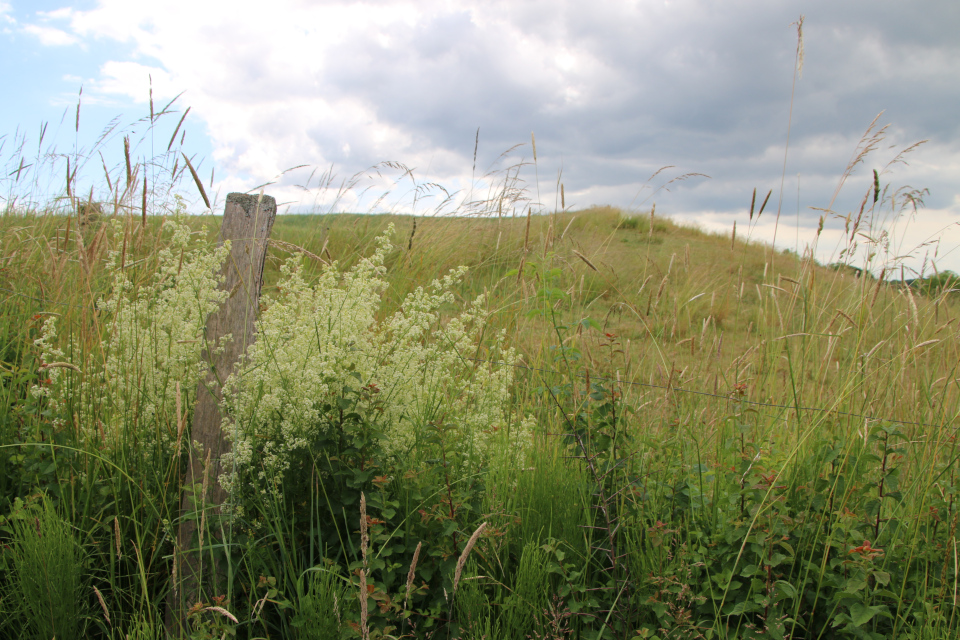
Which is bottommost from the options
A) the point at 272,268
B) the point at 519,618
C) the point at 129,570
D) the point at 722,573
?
the point at 129,570

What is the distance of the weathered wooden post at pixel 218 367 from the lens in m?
1.73

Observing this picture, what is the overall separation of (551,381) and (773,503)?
1.37 meters

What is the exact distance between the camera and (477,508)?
1832 millimetres

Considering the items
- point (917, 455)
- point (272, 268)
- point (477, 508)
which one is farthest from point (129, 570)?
point (272, 268)

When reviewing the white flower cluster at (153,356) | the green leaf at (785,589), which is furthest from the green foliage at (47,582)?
the green leaf at (785,589)

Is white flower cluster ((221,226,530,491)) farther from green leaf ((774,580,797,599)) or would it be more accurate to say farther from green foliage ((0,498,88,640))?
green leaf ((774,580,797,599))

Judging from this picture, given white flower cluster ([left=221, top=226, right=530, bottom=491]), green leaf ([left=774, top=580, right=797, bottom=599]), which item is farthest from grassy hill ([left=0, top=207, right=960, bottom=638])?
white flower cluster ([left=221, top=226, right=530, bottom=491])

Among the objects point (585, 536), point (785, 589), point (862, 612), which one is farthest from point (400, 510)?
point (862, 612)

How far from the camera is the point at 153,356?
2164 millimetres

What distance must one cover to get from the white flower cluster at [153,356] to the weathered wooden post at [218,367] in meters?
0.06

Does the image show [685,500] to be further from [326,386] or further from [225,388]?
[225,388]

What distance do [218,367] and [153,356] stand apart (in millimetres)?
402

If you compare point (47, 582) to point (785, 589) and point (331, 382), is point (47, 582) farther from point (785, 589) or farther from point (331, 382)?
point (785, 589)

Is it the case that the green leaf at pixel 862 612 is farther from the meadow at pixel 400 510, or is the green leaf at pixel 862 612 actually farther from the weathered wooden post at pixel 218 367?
the weathered wooden post at pixel 218 367
